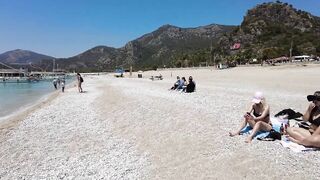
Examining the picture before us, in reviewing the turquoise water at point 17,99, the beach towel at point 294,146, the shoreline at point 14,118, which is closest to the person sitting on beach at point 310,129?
the beach towel at point 294,146

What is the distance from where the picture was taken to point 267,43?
132 meters

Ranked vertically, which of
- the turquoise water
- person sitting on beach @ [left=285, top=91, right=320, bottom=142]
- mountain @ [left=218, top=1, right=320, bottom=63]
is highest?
mountain @ [left=218, top=1, right=320, bottom=63]

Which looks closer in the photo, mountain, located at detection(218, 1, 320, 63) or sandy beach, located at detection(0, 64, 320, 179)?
sandy beach, located at detection(0, 64, 320, 179)

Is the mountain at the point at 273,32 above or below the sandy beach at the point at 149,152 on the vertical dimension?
above

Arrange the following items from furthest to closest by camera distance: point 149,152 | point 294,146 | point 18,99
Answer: point 18,99, point 149,152, point 294,146

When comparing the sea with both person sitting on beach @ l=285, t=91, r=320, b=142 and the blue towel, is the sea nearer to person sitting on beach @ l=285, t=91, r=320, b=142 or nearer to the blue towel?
the blue towel

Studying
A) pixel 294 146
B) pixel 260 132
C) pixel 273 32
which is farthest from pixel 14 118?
pixel 273 32

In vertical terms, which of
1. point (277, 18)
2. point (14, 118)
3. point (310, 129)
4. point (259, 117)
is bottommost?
point (14, 118)

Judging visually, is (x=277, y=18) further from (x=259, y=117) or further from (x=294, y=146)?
(x=294, y=146)

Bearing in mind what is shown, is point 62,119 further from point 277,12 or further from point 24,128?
point 277,12

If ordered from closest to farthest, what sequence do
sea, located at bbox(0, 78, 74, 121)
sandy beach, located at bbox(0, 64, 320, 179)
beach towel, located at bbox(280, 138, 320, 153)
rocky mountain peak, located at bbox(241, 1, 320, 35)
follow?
sandy beach, located at bbox(0, 64, 320, 179)
beach towel, located at bbox(280, 138, 320, 153)
sea, located at bbox(0, 78, 74, 121)
rocky mountain peak, located at bbox(241, 1, 320, 35)

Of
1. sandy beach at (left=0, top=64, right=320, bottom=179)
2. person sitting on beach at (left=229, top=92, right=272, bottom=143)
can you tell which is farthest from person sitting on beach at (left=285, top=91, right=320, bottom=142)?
person sitting on beach at (left=229, top=92, right=272, bottom=143)

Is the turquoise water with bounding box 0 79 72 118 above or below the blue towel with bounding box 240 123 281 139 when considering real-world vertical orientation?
below

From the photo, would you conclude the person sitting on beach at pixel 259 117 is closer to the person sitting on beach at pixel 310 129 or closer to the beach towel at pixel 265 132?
the beach towel at pixel 265 132
